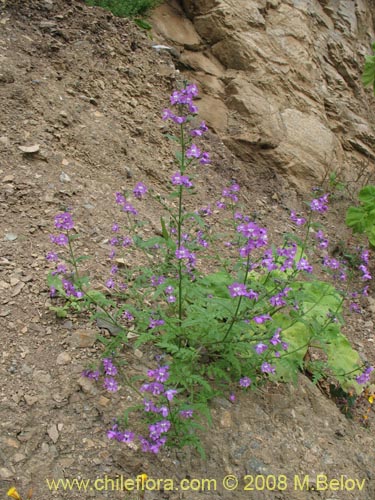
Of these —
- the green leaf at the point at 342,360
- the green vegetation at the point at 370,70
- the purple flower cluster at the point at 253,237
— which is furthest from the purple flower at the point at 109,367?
the green vegetation at the point at 370,70

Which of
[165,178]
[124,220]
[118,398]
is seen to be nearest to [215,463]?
[118,398]

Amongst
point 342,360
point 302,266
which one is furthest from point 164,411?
point 342,360

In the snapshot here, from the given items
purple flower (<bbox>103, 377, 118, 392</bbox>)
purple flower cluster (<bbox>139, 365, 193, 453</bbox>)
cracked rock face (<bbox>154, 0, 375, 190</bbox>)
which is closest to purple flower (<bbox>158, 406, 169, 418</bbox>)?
purple flower cluster (<bbox>139, 365, 193, 453</bbox>)

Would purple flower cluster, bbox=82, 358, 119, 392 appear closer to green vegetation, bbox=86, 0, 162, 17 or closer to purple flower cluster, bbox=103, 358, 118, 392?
purple flower cluster, bbox=103, 358, 118, 392

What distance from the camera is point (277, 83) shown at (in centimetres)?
620

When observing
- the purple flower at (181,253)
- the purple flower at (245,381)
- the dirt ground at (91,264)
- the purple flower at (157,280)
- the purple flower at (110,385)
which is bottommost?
the dirt ground at (91,264)

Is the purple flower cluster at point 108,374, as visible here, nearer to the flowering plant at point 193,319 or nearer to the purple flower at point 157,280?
the flowering plant at point 193,319

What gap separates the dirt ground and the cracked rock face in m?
0.33

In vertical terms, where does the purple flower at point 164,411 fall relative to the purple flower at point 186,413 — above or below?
above

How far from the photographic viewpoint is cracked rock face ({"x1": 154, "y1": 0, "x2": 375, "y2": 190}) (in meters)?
5.77

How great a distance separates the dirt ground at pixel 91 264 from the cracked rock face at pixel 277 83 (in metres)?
0.33

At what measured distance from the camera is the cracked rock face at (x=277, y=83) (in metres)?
5.77

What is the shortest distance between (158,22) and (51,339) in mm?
4542

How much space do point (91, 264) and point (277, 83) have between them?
3.79 m
